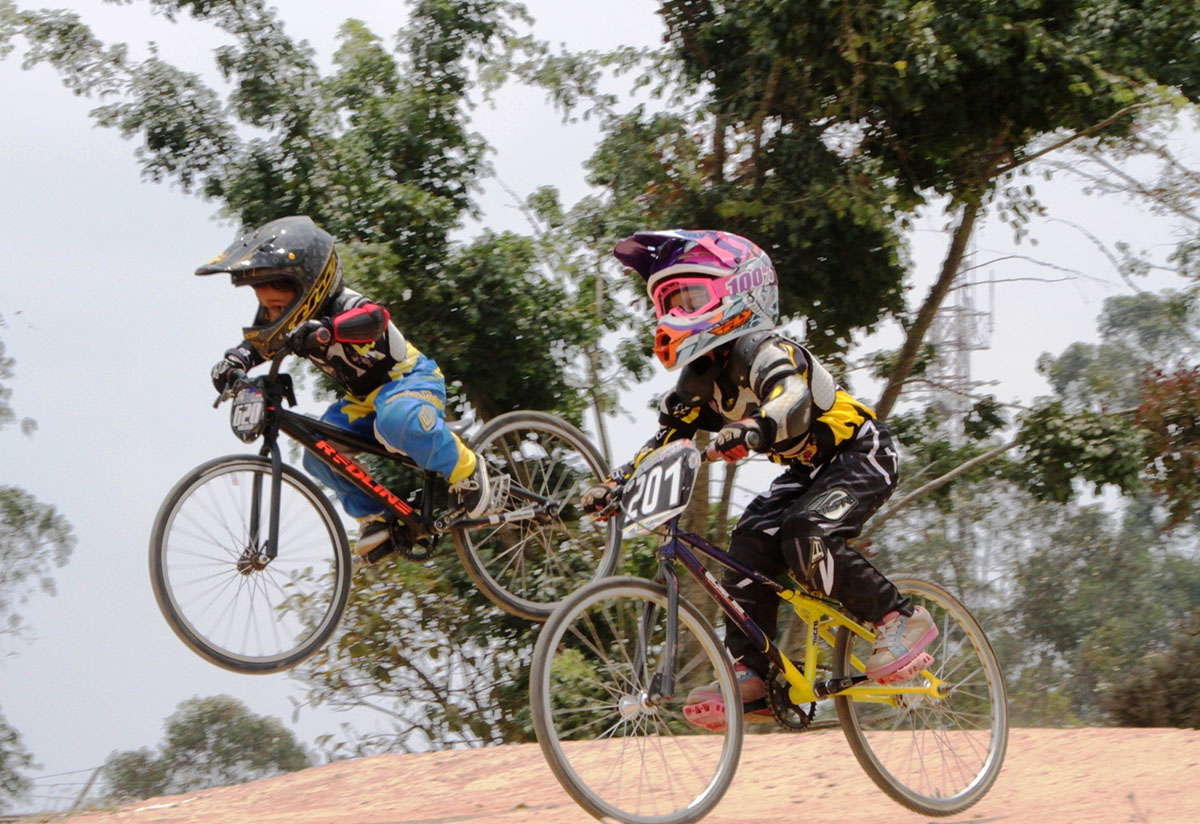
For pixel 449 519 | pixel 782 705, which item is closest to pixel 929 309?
pixel 449 519

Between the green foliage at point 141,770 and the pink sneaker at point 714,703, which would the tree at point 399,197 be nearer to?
the green foliage at point 141,770

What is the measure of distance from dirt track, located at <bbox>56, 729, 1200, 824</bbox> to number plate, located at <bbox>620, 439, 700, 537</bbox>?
5.69 ft

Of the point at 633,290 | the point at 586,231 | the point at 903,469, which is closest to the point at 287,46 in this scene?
the point at 586,231

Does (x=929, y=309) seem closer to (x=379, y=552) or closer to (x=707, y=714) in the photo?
(x=379, y=552)

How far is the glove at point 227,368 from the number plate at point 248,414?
0.13m

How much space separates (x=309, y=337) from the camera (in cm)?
540

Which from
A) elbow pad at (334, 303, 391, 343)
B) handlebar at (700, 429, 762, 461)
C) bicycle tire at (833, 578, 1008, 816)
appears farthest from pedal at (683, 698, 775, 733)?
elbow pad at (334, 303, 391, 343)

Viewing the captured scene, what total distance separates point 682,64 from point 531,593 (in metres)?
7.86

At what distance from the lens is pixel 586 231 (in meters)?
13.3

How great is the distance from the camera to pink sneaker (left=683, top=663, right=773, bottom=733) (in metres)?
4.42

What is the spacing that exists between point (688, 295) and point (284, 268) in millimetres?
1856

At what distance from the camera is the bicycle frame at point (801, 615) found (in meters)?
4.29

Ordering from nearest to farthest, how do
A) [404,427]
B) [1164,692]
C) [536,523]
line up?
[404,427] → [536,523] → [1164,692]

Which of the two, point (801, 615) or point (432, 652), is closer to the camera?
point (801, 615)
